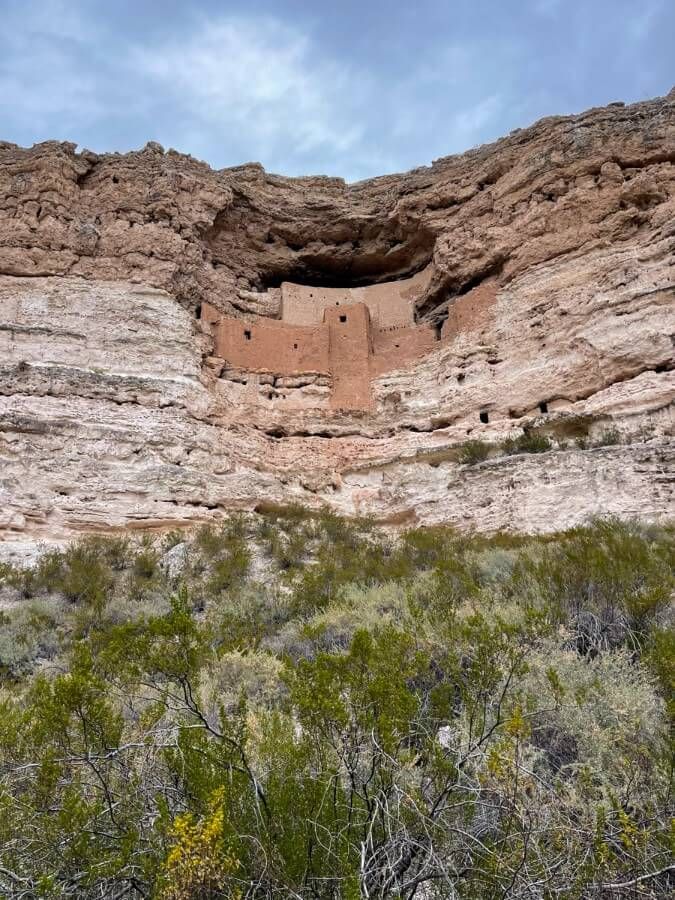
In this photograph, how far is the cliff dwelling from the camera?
13039mm

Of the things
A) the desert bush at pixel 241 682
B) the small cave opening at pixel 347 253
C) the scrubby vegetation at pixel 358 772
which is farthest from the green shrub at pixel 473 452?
the desert bush at pixel 241 682

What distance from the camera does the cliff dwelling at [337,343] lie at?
13.0 m

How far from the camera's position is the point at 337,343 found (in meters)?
13.7

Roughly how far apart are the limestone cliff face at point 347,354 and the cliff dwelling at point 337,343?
0.22 feet

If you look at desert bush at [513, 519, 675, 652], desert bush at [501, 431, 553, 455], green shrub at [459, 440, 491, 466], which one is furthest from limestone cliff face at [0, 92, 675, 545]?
desert bush at [513, 519, 675, 652]

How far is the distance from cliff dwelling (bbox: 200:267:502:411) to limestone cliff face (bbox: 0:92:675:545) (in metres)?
0.07

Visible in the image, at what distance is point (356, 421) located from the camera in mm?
12734

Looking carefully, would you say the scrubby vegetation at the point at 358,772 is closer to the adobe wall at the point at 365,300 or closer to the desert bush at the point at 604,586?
the desert bush at the point at 604,586

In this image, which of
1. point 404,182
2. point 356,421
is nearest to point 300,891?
point 356,421

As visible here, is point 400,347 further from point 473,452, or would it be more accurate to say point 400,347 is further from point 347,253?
point 347,253

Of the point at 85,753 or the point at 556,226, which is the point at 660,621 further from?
the point at 556,226

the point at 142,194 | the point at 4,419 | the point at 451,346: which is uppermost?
the point at 142,194

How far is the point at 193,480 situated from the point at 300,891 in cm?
863

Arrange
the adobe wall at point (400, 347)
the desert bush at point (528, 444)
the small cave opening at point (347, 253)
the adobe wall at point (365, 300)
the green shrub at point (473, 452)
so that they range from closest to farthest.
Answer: the desert bush at point (528, 444) < the green shrub at point (473, 452) < the adobe wall at point (400, 347) < the adobe wall at point (365, 300) < the small cave opening at point (347, 253)
